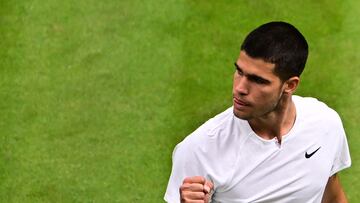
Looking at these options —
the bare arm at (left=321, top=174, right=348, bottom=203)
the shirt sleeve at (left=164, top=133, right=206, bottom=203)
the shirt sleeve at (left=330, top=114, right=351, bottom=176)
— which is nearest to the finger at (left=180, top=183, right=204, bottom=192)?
the shirt sleeve at (left=164, top=133, right=206, bottom=203)

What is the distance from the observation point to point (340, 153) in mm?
4441

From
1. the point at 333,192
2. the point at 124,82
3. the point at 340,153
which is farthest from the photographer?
the point at 124,82

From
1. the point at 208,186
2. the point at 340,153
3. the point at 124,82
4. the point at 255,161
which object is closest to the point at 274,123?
the point at 255,161

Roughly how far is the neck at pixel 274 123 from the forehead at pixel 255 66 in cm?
26

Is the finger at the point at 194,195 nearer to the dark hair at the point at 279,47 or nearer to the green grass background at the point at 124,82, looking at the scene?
the dark hair at the point at 279,47

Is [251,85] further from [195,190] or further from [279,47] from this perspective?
[195,190]

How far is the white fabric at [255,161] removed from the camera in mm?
4062

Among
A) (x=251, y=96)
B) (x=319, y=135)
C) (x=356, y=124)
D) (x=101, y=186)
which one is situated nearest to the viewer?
(x=251, y=96)

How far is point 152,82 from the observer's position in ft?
22.8

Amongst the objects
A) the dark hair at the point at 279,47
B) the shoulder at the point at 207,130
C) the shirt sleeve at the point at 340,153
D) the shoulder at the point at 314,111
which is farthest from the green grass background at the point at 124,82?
the dark hair at the point at 279,47

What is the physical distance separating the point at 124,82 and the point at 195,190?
3.30 metres

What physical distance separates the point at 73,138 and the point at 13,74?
85cm

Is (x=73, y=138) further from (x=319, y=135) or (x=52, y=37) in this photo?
(x=319, y=135)

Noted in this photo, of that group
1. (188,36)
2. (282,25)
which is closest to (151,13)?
(188,36)
